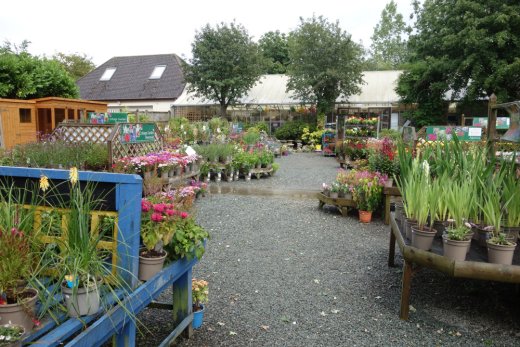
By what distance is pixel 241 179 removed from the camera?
11.7m

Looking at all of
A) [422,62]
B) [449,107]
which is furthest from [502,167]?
[449,107]

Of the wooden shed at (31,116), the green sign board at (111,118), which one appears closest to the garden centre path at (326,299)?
the green sign board at (111,118)

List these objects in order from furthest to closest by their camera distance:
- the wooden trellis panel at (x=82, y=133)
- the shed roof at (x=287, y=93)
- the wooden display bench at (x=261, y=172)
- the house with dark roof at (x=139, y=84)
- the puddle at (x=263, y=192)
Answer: the house with dark roof at (x=139, y=84)
the shed roof at (x=287, y=93)
the wooden display bench at (x=261, y=172)
the wooden trellis panel at (x=82, y=133)
the puddle at (x=263, y=192)

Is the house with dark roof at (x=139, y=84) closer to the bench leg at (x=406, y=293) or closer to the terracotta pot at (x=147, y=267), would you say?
the bench leg at (x=406, y=293)

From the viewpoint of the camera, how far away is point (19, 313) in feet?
5.87

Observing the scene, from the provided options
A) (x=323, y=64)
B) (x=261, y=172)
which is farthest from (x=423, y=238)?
(x=323, y=64)

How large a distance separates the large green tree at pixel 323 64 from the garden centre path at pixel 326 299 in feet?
59.4

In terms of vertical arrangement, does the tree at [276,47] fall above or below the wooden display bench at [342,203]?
above

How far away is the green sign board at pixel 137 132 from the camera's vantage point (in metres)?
8.47

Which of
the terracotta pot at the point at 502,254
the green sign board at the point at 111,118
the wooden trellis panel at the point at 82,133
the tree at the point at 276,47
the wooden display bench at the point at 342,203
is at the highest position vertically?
the tree at the point at 276,47

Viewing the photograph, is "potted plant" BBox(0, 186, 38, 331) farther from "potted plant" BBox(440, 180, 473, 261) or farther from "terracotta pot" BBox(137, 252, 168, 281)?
"potted plant" BBox(440, 180, 473, 261)

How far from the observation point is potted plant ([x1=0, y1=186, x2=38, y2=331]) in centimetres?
179

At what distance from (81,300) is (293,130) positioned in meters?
22.8

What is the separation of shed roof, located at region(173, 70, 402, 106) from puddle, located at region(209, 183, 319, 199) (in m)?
15.5
